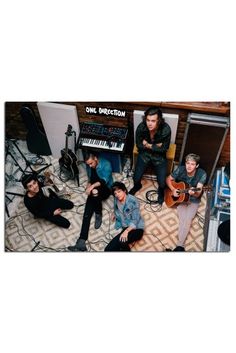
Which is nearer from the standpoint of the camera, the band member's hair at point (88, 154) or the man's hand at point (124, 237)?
the man's hand at point (124, 237)

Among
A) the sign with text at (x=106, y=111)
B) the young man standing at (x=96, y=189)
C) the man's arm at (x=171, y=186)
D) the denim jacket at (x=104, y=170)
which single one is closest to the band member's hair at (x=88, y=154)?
the young man standing at (x=96, y=189)

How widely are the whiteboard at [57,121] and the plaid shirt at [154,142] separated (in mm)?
829

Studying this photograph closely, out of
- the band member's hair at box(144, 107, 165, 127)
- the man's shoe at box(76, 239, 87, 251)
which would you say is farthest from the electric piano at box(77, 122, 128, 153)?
the man's shoe at box(76, 239, 87, 251)

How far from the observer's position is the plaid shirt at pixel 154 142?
158 inches

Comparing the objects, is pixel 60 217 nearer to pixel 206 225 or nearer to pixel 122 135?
pixel 122 135

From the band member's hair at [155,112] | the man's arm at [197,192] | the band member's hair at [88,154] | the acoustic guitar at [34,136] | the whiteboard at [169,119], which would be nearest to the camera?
the band member's hair at [155,112]

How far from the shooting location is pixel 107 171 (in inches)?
171

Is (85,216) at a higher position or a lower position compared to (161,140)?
lower

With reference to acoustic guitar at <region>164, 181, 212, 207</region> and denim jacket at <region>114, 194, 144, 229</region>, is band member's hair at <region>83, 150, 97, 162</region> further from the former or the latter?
acoustic guitar at <region>164, 181, 212, 207</region>

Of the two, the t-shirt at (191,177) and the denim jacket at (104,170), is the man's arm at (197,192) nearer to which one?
the t-shirt at (191,177)

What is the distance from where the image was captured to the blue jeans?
4.26m

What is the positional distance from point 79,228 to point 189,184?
142 cm

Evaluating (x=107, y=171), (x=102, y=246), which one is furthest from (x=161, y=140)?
(x=102, y=246)

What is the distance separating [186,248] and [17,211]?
2137mm
